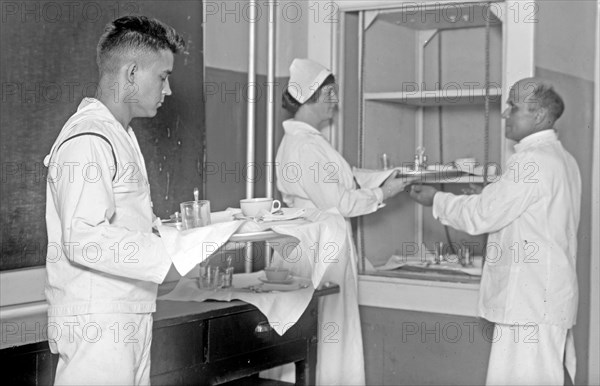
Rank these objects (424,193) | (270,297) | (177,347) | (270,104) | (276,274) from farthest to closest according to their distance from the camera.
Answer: (270,104)
(424,193)
(276,274)
(270,297)
(177,347)

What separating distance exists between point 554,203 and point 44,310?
1.99 m

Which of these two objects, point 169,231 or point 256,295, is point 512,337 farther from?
point 169,231

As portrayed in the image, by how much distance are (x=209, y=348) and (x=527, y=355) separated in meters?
1.35

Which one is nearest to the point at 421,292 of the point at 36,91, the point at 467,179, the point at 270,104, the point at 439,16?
the point at 467,179

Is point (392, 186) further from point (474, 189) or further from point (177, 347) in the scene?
point (177, 347)

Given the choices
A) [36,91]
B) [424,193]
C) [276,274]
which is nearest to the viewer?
[36,91]

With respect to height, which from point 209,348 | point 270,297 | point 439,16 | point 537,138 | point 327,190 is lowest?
point 209,348

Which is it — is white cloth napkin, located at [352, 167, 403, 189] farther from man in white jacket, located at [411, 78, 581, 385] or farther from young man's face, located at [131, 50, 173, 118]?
young man's face, located at [131, 50, 173, 118]

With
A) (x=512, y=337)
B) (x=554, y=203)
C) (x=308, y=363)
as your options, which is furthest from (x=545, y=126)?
(x=308, y=363)

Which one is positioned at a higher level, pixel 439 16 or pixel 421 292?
pixel 439 16

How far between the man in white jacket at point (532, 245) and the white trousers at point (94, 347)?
1845 mm

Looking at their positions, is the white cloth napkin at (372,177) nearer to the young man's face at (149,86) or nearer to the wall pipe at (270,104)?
the wall pipe at (270,104)

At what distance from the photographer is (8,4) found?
3049mm

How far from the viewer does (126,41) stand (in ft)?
7.89
